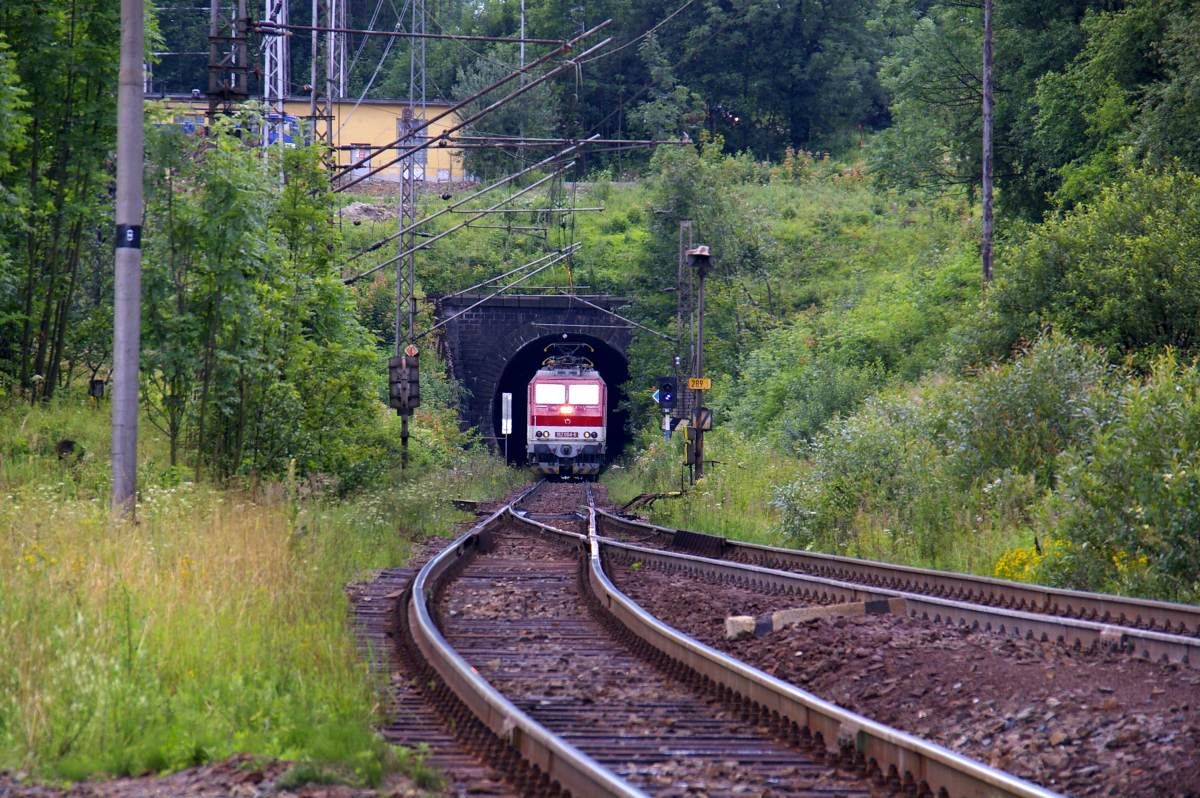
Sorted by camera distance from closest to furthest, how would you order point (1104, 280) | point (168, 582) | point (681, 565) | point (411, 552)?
point (168, 582), point (681, 565), point (411, 552), point (1104, 280)

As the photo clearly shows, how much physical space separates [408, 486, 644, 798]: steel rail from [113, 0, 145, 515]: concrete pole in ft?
8.53

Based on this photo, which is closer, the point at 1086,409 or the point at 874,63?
the point at 1086,409

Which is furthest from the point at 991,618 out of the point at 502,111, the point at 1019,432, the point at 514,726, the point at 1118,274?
the point at 502,111

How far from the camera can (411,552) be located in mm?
18938

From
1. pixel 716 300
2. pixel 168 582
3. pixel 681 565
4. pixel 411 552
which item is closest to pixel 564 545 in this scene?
pixel 411 552

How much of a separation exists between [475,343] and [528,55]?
30500 millimetres

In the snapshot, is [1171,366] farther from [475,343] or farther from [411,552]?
[475,343]

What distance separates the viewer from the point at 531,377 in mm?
60375

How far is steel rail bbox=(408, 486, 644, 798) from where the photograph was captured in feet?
18.7

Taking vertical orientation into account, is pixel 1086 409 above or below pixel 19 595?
above

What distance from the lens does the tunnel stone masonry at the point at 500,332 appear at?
55125 mm

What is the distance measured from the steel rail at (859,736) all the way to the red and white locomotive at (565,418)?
37875 mm

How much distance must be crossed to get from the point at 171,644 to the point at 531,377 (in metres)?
52.4

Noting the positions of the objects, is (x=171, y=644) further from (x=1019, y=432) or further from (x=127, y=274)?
(x=1019, y=432)
